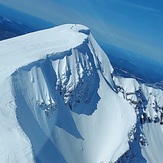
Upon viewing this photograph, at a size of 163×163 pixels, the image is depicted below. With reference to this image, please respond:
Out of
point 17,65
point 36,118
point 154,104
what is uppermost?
point 17,65

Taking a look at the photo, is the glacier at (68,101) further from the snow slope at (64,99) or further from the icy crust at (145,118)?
the icy crust at (145,118)

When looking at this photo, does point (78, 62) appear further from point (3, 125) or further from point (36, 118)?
point (3, 125)

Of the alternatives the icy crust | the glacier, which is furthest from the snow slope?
the icy crust

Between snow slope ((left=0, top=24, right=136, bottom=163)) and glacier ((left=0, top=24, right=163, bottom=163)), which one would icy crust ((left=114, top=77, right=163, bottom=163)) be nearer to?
glacier ((left=0, top=24, right=163, bottom=163))

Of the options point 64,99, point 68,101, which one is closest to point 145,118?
point 68,101

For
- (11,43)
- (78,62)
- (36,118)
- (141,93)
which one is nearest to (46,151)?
(36,118)

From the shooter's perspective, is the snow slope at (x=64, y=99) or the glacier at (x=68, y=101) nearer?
the glacier at (x=68, y=101)

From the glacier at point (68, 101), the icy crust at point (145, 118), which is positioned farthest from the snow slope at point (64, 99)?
the icy crust at point (145, 118)

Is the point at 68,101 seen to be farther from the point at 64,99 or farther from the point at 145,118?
the point at 145,118
